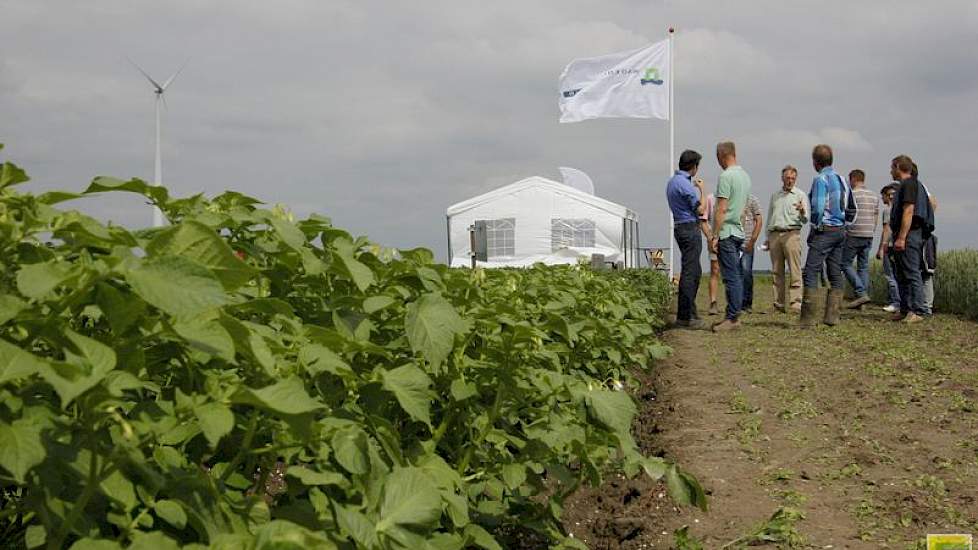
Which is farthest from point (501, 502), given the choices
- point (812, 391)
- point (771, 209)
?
point (771, 209)

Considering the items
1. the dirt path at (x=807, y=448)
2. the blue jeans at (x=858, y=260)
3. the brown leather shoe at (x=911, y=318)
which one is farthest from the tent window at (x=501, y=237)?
the dirt path at (x=807, y=448)

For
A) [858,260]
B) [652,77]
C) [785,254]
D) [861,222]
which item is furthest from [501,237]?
[785,254]

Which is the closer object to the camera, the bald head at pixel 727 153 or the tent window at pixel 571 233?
the bald head at pixel 727 153

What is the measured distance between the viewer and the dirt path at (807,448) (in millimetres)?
3393

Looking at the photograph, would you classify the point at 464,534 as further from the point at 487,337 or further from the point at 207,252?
the point at 207,252

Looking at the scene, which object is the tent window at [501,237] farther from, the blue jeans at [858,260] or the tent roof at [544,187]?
the blue jeans at [858,260]

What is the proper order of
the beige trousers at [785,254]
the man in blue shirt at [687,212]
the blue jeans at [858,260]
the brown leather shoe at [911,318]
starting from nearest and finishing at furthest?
the man in blue shirt at [687,212]
the brown leather shoe at [911,318]
the beige trousers at [785,254]
the blue jeans at [858,260]

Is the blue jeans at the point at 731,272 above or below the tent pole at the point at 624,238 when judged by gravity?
below

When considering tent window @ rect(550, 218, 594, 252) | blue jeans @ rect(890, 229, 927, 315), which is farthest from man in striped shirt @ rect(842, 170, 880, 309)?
tent window @ rect(550, 218, 594, 252)

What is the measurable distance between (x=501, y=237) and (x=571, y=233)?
6.72 feet

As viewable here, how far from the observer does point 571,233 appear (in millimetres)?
26516

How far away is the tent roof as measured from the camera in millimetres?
26531

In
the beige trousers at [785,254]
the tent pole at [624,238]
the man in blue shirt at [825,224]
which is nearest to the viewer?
the man in blue shirt at [825,224]

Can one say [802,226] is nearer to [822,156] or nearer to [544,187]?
[822,156]
